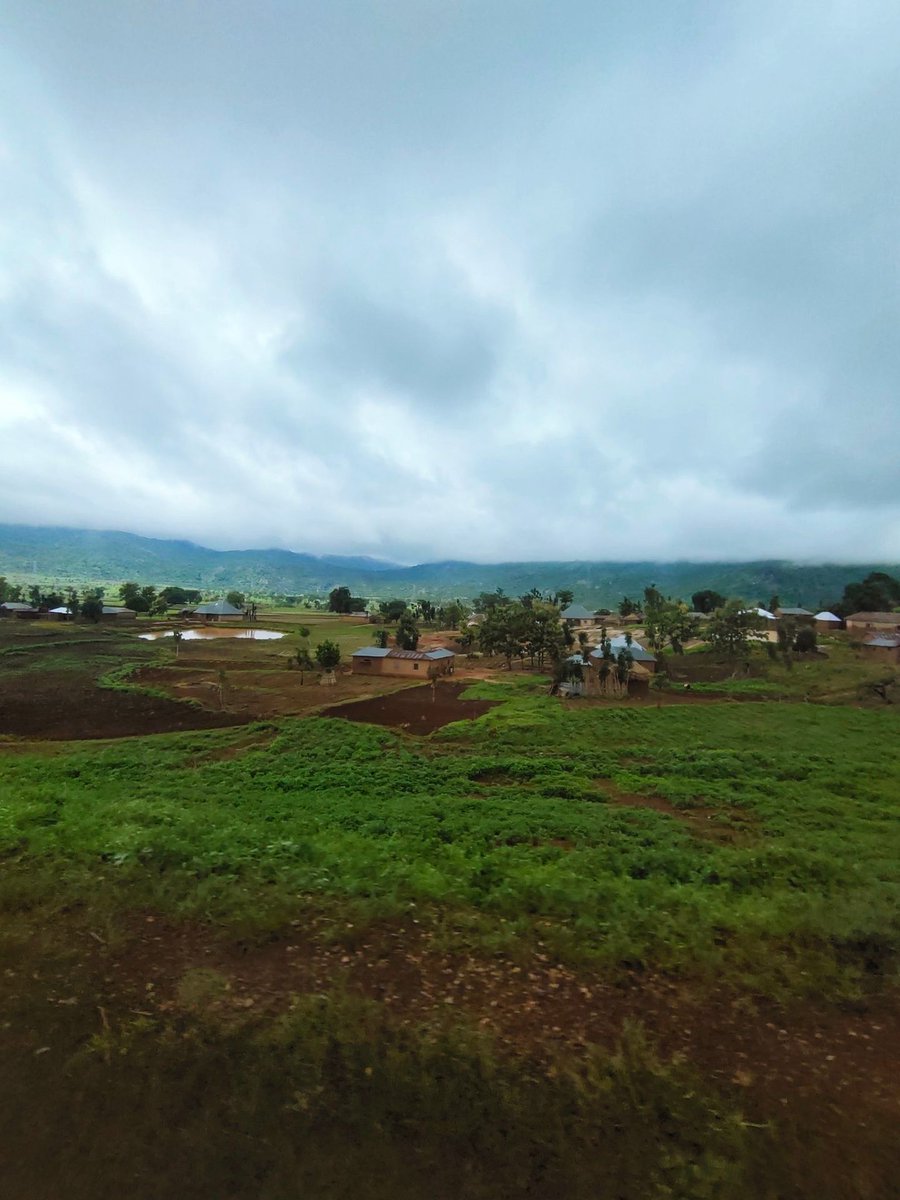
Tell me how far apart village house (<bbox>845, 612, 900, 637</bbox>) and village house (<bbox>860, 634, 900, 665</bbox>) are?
14.8 m

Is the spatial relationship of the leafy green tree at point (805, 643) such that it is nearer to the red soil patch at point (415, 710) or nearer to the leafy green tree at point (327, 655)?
the red soil patch at point (415, 710)

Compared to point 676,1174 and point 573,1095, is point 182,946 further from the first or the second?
point 676,1174

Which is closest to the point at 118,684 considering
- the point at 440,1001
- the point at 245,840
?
the point at 245,840

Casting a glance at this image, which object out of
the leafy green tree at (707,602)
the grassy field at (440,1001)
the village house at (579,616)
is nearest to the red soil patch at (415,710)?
the grassy field at (440,1001)

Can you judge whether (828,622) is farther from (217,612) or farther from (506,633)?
(217,612)

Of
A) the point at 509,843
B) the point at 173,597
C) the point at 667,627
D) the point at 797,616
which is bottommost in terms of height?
the point at 509,843

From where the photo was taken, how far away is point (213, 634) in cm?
6975

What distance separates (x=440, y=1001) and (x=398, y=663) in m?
36.4

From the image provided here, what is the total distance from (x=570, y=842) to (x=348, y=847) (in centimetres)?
473

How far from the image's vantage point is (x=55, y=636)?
58.8 meters

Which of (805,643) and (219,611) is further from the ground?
(219,611)

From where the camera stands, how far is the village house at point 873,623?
66.4 metres

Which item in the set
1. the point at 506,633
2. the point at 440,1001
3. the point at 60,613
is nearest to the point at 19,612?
the point at 60,613

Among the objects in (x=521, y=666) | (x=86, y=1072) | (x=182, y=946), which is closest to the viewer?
(x=86, y=1072)
